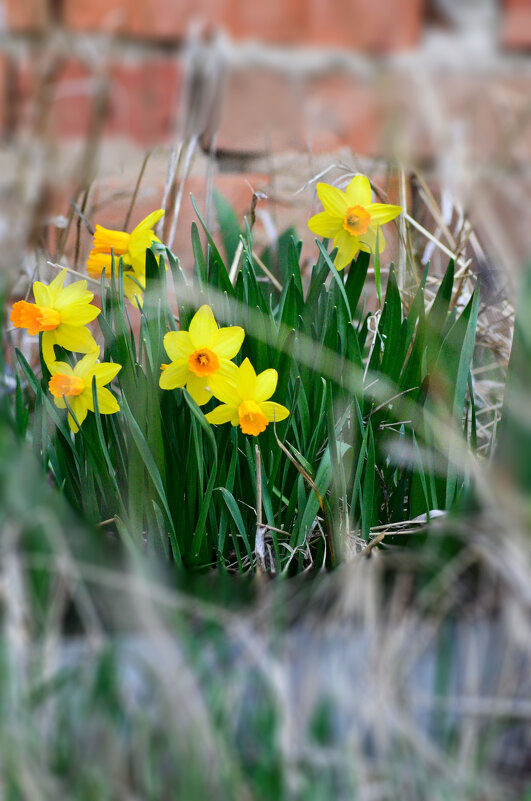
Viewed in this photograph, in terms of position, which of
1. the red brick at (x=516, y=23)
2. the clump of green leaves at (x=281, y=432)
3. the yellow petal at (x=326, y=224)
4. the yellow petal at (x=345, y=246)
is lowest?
the clump of green leaves at (x=281, y=432)

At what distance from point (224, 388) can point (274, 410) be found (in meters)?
0.03

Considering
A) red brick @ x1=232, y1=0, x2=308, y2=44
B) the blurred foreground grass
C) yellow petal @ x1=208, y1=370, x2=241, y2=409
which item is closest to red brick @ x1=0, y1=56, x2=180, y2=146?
red brick @ x1=232, y1=0, x2=308, y2=44

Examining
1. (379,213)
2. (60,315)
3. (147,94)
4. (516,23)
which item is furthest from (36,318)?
(516,23)

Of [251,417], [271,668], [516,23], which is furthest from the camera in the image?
[516,23]

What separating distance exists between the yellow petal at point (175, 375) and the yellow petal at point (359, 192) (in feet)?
0.51

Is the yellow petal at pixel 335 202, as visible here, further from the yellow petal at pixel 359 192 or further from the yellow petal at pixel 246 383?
the yellow petal at pixel 246 383

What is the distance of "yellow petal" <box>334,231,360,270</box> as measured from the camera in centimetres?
50

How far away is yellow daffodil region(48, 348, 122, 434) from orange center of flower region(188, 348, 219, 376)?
0.16 feet

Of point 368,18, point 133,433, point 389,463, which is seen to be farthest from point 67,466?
point 368,18

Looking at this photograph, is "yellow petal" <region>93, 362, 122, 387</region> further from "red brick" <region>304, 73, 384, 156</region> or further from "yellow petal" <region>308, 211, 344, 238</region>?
"red brick" <region>304, 73, 384, 156</region>

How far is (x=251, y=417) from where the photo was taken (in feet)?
1.41

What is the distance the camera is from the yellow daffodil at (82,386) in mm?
446

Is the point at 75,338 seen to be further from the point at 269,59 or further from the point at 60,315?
the point at 269,59

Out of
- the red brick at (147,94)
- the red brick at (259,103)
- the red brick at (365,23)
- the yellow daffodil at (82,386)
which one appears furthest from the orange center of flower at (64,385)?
the red brick at (365,23)
